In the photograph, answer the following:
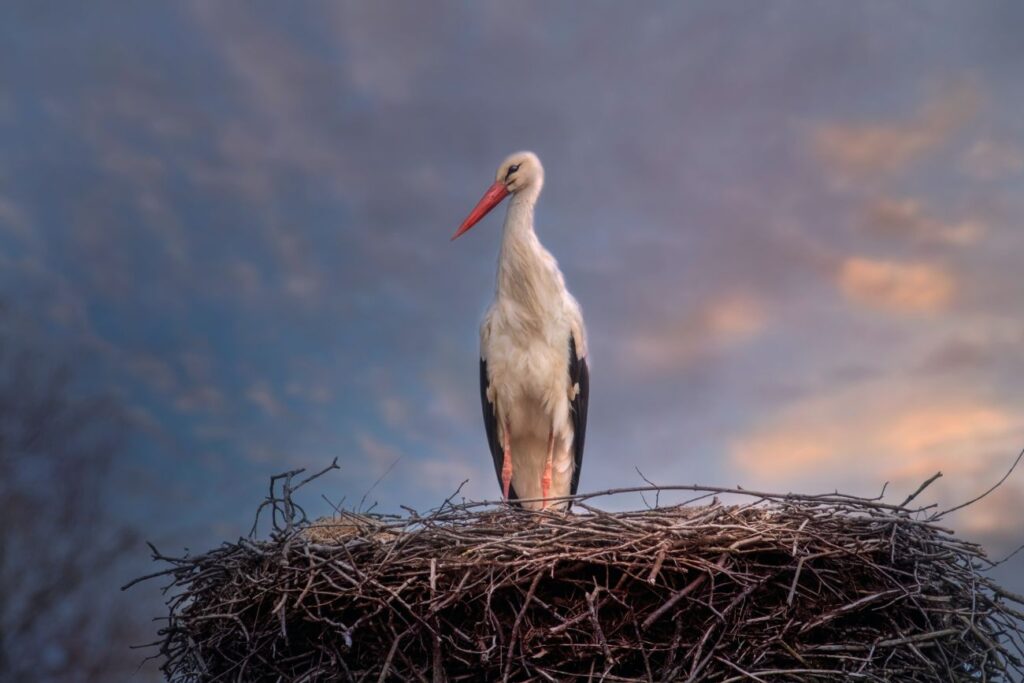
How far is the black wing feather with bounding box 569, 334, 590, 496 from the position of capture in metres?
4.45

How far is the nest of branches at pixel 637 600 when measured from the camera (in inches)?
94.4

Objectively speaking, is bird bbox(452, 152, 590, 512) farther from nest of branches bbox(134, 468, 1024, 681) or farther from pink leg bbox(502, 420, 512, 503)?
nest of branches bbox(134, 468, 1024, 681)

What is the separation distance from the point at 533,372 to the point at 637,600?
6.55ft

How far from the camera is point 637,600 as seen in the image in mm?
2453

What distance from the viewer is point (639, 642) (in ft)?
7.84

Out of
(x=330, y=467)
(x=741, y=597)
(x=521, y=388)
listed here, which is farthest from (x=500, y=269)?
(x=741, y=597)

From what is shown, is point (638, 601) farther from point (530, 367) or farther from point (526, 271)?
point (526, 271)

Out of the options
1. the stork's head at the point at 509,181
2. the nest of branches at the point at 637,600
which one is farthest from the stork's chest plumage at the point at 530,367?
the nest of branches at the point at 637,600

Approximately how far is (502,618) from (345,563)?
473 millimetres

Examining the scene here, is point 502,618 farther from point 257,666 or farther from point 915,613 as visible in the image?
point 915,613

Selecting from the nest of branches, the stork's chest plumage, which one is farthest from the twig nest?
the stork's chest plumage

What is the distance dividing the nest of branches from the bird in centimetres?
172

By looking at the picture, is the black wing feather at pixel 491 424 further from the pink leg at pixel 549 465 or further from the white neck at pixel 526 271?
the white neck at pixel 526 271

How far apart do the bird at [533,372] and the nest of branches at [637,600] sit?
172 cm
